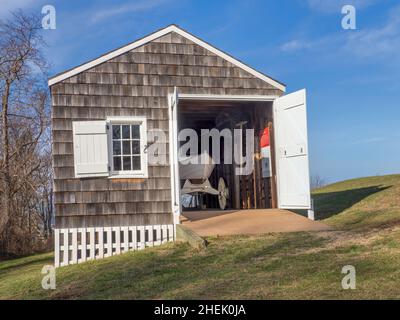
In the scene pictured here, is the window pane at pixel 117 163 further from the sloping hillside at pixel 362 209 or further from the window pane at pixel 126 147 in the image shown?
the sloping hillside at pixel 362 209

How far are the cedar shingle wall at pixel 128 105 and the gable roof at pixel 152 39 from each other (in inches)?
3.7

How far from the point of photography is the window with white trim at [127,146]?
10406 mm

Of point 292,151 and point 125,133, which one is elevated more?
point 125,133

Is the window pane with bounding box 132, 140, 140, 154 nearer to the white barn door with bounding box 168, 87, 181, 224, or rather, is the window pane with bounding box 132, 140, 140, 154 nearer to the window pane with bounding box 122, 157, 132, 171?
the window pane with bounding box 122, 157, 132, 171

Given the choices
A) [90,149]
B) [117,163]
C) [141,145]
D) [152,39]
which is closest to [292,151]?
[141,145]

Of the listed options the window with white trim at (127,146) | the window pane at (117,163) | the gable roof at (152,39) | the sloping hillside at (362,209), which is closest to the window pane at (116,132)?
the window with white trim at (127,146)

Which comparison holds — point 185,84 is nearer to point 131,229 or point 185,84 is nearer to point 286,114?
point 286,114

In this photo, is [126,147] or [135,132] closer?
[126,147]

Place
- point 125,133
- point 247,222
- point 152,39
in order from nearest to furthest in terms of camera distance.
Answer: point 247,222
point 125,133
point 152,39

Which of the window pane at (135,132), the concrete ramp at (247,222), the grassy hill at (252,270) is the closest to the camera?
the grassy hill at (252,270)

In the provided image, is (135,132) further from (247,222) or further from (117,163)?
(247,222)

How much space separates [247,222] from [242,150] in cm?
381

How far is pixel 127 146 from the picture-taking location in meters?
10.5
